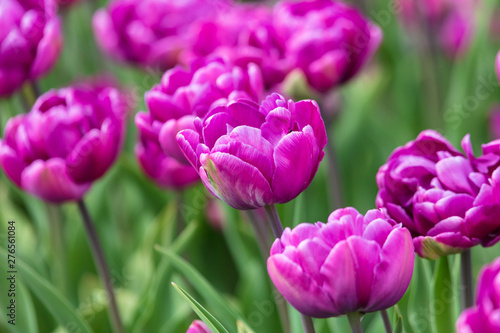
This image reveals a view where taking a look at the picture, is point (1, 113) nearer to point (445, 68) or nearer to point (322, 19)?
point (322, 19)

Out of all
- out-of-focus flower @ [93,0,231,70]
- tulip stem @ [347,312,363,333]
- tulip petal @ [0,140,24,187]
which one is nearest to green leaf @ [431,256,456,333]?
tulip stem @ [347,312,363,333]

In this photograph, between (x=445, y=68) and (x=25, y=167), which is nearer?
(x=25, y=167)

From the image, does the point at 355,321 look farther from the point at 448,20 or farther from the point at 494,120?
the point at 448,20

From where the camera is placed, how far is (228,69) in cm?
72

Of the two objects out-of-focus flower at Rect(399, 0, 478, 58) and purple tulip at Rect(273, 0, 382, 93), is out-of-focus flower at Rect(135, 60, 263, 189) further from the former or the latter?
out-of-focus flower at Rect(399, 0, 478, 58)

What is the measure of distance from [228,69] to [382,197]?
0.82 feet

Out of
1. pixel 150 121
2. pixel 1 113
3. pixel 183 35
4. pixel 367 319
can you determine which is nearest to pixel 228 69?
pixel 150 121

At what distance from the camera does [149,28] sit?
121 cm

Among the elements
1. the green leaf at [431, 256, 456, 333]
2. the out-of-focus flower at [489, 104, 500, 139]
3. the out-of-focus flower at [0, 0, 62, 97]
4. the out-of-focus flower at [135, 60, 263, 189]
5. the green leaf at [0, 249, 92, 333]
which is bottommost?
the out-of-focus flower at [489, 104, 500, 139]

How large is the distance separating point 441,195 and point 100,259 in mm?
413

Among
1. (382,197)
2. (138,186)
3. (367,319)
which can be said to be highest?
(382,197)

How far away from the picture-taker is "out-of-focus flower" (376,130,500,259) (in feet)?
1.66

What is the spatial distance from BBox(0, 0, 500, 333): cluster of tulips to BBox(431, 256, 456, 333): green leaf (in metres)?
0.06

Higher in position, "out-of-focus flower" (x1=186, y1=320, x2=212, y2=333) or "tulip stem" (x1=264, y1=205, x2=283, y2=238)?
"tulip stem" (x1=264, y1=205, x2=283, y2=238)
